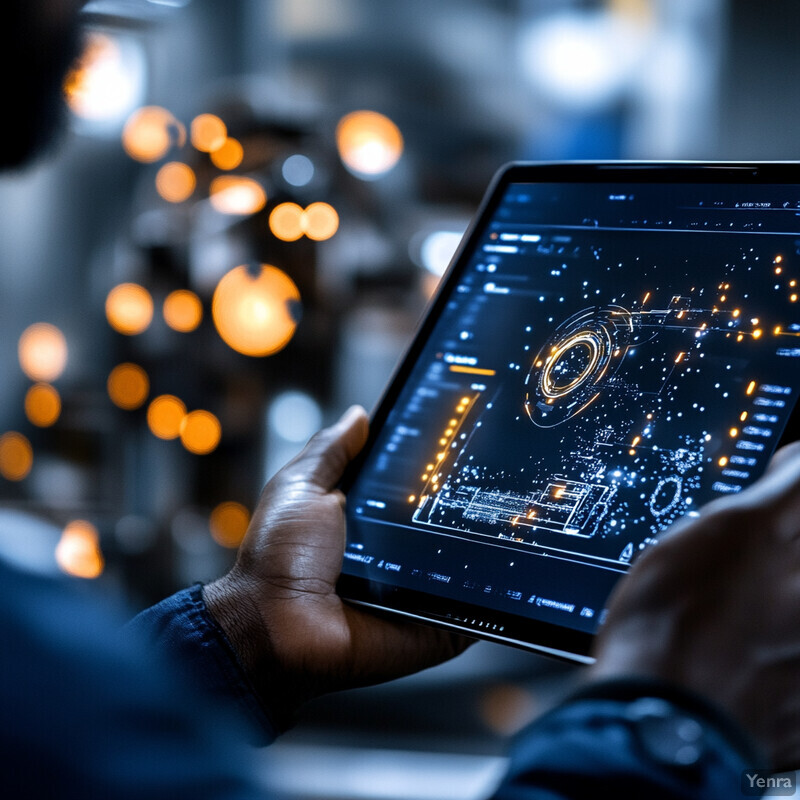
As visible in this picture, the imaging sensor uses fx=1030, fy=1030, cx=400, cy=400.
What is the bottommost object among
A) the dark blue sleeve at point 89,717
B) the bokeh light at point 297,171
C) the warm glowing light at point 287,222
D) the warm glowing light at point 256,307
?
the warm glowing light at point 256,307

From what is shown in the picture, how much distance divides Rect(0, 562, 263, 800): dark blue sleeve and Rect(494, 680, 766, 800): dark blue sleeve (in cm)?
16

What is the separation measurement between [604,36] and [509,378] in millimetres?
4546

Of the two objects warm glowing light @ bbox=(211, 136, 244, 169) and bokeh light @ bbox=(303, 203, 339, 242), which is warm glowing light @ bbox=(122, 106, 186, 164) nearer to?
warm glowing light @ bbox=(211, 136, 244, 169)

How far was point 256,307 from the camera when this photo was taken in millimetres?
2506

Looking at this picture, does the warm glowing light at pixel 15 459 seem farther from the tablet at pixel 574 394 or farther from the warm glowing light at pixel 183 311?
the tablet at pixel 574 394

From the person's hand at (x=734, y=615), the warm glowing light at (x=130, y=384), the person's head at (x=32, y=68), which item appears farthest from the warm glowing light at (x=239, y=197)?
the person's hand at (x=734, y=615)

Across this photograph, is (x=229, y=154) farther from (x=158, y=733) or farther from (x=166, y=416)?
(x=158, y=733)

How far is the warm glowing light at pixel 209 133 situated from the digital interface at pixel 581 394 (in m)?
2.20

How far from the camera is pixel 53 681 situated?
16.9 inches

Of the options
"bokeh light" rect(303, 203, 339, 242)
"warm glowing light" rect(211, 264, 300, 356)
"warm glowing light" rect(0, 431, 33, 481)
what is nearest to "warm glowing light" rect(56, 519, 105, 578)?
"warm glowing light" rect(211, 264, 300, 356)

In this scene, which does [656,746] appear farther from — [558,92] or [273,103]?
[558,92]

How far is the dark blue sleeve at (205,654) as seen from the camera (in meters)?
0.91

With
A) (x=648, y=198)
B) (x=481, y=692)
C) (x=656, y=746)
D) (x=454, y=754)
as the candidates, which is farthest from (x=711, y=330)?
(x=481, y=692)

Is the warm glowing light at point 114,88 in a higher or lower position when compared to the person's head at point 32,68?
lower
